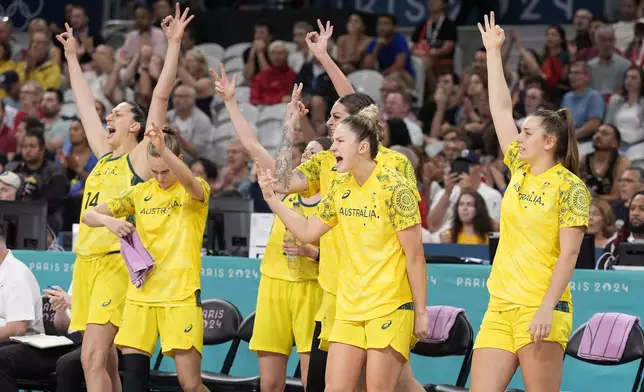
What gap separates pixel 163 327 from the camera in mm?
7852

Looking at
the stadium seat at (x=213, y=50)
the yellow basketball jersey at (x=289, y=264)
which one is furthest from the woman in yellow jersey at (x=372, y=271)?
the stadium seat at (x=213, y=50)

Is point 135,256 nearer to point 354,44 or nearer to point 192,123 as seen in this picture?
point 192,123

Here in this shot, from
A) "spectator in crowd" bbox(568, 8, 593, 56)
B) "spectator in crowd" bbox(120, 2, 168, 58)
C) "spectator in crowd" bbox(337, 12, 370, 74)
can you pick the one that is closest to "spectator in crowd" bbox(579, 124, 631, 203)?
"spectator in crowd" bbox(568, 8, 593, 56)

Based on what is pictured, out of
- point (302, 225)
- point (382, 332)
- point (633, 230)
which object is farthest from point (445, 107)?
point (382, 332)

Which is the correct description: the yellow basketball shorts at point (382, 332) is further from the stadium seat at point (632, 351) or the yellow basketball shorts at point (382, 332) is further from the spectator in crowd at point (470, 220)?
the spectator in crowd at point (470, 220)

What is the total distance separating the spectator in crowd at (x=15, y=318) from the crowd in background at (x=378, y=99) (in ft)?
8.87

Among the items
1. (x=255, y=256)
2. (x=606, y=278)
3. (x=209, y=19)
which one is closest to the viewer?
(x=606, y=278)

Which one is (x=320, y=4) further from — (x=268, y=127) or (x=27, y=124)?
(x=27, y=124)

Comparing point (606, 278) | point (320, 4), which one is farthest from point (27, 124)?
point (606, 278)

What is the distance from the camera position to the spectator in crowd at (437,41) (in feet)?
50.1

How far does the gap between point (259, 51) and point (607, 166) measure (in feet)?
17.8

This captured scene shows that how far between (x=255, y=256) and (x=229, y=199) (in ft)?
2.39

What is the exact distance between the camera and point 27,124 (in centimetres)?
1338

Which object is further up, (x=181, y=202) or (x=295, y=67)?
(x=295, y=67)
